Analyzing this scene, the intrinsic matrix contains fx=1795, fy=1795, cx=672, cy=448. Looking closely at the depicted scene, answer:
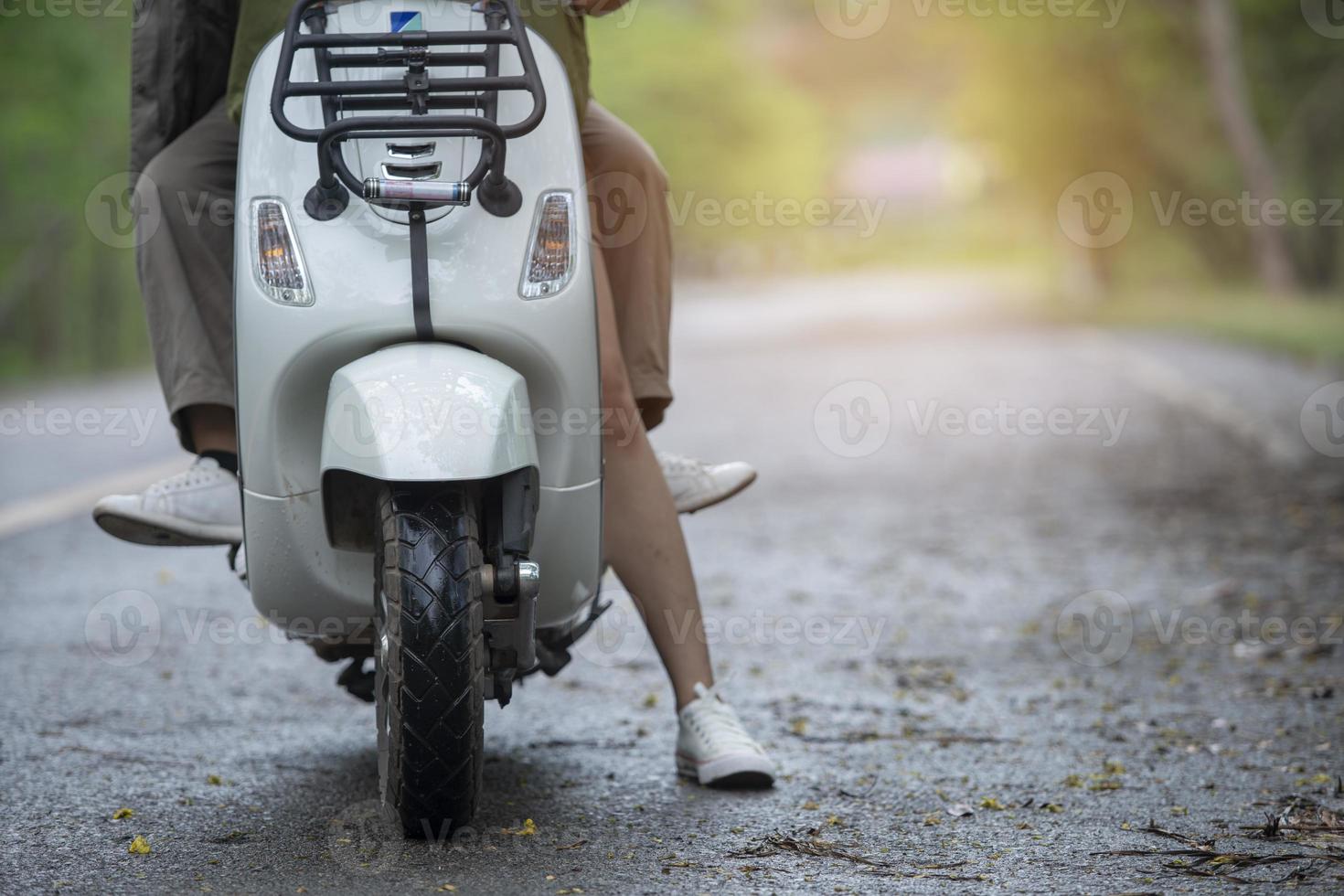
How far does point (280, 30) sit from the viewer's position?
305cm

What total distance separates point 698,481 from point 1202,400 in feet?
26.8

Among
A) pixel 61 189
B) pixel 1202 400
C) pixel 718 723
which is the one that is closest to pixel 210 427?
pixel 718 723

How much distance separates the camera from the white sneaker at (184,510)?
10.3 feet

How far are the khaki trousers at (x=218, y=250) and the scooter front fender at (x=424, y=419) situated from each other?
515mm

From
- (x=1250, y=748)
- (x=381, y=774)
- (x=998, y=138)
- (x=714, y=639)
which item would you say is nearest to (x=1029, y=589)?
(x=714, y=639)

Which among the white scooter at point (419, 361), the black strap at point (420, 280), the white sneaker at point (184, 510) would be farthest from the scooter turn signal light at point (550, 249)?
the white sneaker at point (184, 510)

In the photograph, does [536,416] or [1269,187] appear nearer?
[536,416]

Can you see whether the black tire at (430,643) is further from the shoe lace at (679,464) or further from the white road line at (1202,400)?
the white road line at (1202,400)

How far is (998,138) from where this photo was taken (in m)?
29.0

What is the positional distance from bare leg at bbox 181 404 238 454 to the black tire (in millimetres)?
687

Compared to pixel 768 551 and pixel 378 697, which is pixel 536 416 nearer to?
pixel 378 697

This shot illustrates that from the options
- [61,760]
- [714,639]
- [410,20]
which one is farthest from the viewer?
[714,639]

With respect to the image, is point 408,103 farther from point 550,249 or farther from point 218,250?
point 218,250

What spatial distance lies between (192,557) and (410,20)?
3471 mm
